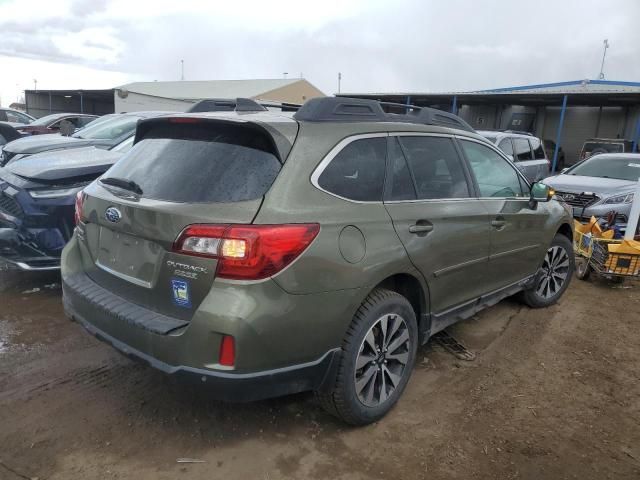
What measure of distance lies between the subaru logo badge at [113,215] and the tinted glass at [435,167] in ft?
5.74

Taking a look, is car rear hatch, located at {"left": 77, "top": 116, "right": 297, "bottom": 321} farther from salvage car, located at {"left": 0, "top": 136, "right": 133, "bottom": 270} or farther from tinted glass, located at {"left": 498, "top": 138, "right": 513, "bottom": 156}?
tinted glass, located at {"left": 498, "top": 138, "right": 513, "bottom": 156}

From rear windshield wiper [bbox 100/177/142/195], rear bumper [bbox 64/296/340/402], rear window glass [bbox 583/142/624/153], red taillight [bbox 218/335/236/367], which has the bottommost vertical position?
rear bumper [bbox 64/296/340/402]

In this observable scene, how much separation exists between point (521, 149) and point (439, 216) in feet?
28.6

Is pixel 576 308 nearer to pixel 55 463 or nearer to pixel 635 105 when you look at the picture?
pixel 55 463

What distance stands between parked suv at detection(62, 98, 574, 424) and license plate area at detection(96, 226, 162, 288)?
10 mm

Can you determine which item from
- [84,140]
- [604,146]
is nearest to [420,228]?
[84,140]

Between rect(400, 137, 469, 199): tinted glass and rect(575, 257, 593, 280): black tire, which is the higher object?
rect(400, 137, 469, 199): tinted glass

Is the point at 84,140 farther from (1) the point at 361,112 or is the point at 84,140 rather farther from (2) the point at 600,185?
(2) the point at 600,185

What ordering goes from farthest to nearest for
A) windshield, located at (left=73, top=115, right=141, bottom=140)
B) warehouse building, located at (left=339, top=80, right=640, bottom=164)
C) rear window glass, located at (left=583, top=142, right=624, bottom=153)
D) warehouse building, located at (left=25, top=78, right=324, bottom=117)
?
warehouse building, located at (left=25, top=78, right=324, bottom=117)
warehouse building, located at (left=339, top=80, right=640, bottom=164)
rear window glass, located at (left=583, top=142, right=624, bottom=153)
windshield, located at (left=73, top=115, right=141, bottom=140)

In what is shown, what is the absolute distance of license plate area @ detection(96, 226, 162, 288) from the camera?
2.58 meters

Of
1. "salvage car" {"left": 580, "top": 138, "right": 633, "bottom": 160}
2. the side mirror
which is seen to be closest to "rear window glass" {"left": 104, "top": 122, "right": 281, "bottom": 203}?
the side mirror

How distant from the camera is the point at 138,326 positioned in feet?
8.34

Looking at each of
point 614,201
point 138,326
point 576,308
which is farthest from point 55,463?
point 614,201

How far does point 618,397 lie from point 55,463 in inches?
137
